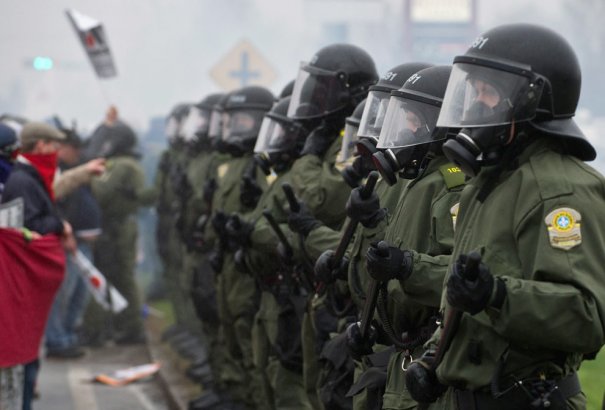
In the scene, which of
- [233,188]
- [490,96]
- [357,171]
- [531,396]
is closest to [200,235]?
[233,188]

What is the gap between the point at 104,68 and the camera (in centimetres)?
1452

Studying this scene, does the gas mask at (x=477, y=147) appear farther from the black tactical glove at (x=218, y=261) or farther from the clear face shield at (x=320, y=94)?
the black tactical glove at (x=218, y=261)

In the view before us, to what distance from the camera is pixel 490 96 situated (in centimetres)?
359

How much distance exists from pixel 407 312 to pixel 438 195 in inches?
17.6

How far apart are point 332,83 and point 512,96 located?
130 inches

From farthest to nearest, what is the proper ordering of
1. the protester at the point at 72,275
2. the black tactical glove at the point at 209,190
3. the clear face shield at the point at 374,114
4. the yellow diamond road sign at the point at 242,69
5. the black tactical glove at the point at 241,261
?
the yellow diamond road sign at the point at 242,69
the protester at the point at 72,275
the black tactical glove at the point at 209,190
the black tactical glove at the point at 241,261
the clear face shield at the point at 374,114

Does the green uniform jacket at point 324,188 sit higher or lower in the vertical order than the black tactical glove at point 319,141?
lower

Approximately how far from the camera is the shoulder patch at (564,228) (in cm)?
335

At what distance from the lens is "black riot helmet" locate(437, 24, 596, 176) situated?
3523 mm

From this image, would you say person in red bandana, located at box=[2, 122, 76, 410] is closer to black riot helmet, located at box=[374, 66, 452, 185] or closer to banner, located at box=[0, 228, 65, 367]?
banner, located at box=[0, 228, 65, 367]

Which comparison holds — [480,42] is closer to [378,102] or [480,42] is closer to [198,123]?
[378,102]

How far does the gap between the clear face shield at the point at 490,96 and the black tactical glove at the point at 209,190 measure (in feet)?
19.5

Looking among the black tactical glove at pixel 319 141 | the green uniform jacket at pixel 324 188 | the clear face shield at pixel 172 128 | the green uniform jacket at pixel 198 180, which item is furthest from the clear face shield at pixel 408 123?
the clear face shield at pixel 172 128

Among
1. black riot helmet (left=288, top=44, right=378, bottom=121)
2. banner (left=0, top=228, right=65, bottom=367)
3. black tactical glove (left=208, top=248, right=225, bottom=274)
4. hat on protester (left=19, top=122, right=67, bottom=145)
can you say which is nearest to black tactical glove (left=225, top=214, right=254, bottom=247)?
black riot helmet (left=288, top=44, right=378, bottom=121)
